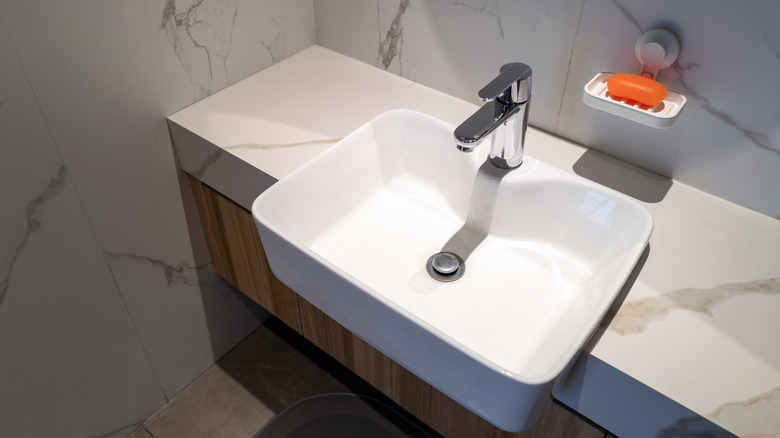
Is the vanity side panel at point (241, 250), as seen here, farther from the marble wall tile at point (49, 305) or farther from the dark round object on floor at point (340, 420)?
the dark round object on floor at point (340, 420)

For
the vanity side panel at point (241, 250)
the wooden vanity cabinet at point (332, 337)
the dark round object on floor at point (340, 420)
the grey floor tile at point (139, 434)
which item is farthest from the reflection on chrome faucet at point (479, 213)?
the grey floor tile at point (139, 434)

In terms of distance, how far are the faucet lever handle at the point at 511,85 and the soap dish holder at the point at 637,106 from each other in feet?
0.37

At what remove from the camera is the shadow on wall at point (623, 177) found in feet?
3.37

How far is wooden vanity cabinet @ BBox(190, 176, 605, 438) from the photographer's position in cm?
101

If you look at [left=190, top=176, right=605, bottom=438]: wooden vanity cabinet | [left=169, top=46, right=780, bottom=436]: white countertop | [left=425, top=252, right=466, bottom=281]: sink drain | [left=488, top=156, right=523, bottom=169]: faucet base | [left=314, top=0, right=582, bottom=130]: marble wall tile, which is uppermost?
[left=314, top=0, right=582, bottom=130]: marble wall tile

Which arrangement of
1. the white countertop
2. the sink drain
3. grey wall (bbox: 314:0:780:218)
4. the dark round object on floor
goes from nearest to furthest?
the white countertop, grey wall (bbox: 314:0:780:218), the sink drain, the dark round object on floor

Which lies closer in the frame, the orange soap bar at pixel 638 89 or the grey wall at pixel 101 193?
the orange soap bar at pixel 638 89

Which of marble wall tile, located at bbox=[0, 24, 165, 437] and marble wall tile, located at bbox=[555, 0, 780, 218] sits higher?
marble wall tile, located at bbox=[555, 0, 780, 218]

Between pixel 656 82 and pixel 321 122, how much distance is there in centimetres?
60

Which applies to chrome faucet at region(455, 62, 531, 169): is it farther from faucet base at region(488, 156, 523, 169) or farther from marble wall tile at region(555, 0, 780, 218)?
marble wall tile at region(555, 0, 780, 218)

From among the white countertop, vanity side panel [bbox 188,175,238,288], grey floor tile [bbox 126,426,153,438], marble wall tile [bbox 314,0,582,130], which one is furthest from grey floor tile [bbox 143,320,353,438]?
marble wall tile [bbox 314,0,582,130]

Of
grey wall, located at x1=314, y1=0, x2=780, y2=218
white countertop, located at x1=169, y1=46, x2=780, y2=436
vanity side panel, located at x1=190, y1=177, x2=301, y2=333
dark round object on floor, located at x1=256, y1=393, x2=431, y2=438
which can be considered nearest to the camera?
white countertop, located at x1=169, y1=46, x2=780, y2=436

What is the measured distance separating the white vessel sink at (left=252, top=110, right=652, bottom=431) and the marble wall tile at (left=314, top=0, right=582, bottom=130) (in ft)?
0.56

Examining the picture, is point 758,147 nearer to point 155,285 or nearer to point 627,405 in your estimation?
point 627,405
